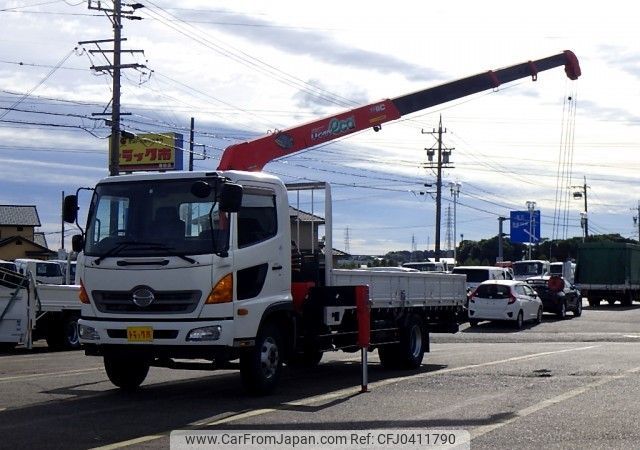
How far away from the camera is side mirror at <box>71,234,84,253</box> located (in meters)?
13.3

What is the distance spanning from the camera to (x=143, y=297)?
12.6 m

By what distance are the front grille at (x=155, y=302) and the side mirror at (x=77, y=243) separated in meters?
0.75

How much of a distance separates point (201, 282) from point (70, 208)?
2309mm

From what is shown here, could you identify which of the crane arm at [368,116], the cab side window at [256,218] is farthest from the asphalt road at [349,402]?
the crane arm at [368,116]

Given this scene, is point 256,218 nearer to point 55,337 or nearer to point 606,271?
point 55,337

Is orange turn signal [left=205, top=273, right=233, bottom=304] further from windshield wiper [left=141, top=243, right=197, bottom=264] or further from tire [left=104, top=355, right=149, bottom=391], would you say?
tire [left=104, top=355, right=149, bottom=391]

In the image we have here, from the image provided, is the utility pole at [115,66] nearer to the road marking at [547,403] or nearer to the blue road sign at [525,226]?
the road marking at [547,403]

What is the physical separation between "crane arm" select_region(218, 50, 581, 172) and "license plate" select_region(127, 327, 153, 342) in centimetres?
532

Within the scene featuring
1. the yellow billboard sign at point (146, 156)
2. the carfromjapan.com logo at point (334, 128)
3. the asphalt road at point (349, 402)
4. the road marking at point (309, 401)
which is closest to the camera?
the road marking at point (309, 401)

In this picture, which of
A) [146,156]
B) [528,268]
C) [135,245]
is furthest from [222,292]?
[146,156]

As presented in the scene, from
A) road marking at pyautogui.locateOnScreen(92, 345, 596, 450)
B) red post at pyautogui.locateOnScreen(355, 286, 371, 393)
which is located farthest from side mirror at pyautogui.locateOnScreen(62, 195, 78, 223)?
red post at pyautogui.locateOnScreen(355, 286, 371, 393)

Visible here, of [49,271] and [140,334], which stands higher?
[49,271]

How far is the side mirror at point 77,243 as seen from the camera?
13.3m

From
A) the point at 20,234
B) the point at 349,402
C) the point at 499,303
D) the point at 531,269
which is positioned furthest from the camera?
the point at 20,234
